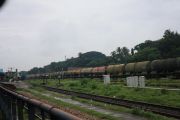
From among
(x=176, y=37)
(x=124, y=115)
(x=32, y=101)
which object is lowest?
(x=124, y=115)

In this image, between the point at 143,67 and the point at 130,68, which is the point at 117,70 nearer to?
the point at 130,68

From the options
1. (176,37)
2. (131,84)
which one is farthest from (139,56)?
(131,84)

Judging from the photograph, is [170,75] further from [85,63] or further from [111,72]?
[85,63]

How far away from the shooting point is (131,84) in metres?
39.3

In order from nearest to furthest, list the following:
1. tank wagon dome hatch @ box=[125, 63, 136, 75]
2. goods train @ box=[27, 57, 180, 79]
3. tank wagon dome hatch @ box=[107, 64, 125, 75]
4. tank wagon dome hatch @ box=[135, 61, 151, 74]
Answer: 1. goods train @ box=[27, 57, 180, 79]
2. tank wagon dome hatch @ box=[135, 61, 151, 74]
3. tank wagon dome hatch @ box=[125, 63, 136, 75]
4. tank wagon dome hatch @ box=[107, 64, 125, 75]

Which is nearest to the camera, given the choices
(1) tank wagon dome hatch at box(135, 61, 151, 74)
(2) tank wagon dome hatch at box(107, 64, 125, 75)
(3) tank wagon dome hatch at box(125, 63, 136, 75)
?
(1) tank wagon dome hatch at box(135, 61, 151, 74)

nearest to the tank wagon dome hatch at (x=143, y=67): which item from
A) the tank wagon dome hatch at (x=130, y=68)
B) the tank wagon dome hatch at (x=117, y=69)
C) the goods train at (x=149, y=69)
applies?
the goods train at (x=149, y=69)

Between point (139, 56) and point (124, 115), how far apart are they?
307ft

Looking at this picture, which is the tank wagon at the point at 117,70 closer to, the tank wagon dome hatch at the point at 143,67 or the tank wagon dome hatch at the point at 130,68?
the tank wagon dome hatch at the point at 130,68

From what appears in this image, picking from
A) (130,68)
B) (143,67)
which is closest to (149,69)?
(143,67)

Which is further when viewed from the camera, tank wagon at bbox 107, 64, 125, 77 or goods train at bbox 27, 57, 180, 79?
tank wagon at bbox 107, 64, 125, 77

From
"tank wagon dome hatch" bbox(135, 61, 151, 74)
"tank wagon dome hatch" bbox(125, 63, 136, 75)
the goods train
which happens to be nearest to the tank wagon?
the goods train

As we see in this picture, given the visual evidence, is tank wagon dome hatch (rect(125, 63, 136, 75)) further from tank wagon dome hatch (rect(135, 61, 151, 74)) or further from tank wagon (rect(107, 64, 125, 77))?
tank wagon (rect(107, 64, 125, 77))

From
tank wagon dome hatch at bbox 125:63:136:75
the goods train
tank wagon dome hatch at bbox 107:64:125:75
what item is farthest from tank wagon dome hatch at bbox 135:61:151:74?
tank wagon dome hatch at bbox 107:64:125:75
